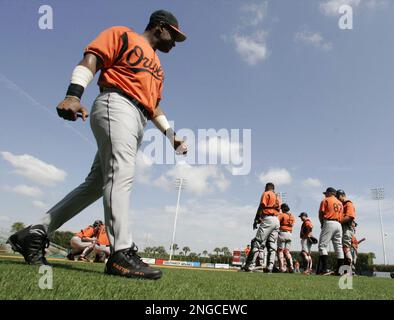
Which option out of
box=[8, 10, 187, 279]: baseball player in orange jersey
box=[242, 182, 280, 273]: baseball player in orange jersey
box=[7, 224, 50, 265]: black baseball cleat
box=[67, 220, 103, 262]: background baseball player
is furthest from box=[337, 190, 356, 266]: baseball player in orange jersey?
box=[7, 224, 50, 265]: black baseball cleat

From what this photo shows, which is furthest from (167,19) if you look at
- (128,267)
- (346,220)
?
(346,220)

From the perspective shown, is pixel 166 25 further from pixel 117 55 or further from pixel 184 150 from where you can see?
pixel 184 150

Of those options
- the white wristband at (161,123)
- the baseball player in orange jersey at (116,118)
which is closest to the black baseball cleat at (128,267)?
the baseball player in orange jersey at (116,118)

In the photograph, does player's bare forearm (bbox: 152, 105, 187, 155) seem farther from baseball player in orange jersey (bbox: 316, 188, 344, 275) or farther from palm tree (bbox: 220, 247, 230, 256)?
palm tree (bbox: 220, 247, 230, 256)

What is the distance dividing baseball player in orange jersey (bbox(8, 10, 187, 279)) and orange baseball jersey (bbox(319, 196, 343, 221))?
6.83 m

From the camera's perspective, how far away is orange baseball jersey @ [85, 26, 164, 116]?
2.68m

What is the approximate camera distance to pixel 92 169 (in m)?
3.04

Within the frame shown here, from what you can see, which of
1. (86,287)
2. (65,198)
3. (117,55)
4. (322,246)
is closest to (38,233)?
(65,198)

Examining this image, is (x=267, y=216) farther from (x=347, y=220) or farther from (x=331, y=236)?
(x=347, y=220)

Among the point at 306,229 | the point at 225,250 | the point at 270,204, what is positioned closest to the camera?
the point at 270,204

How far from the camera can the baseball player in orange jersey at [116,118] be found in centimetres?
240

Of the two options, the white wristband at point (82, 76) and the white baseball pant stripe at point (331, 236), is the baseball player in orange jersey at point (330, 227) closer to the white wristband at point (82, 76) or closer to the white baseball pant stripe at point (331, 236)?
the white baseball pant stripe at point (331, 236)

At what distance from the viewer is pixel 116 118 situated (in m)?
2.54

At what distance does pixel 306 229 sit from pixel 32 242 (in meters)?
11.0
